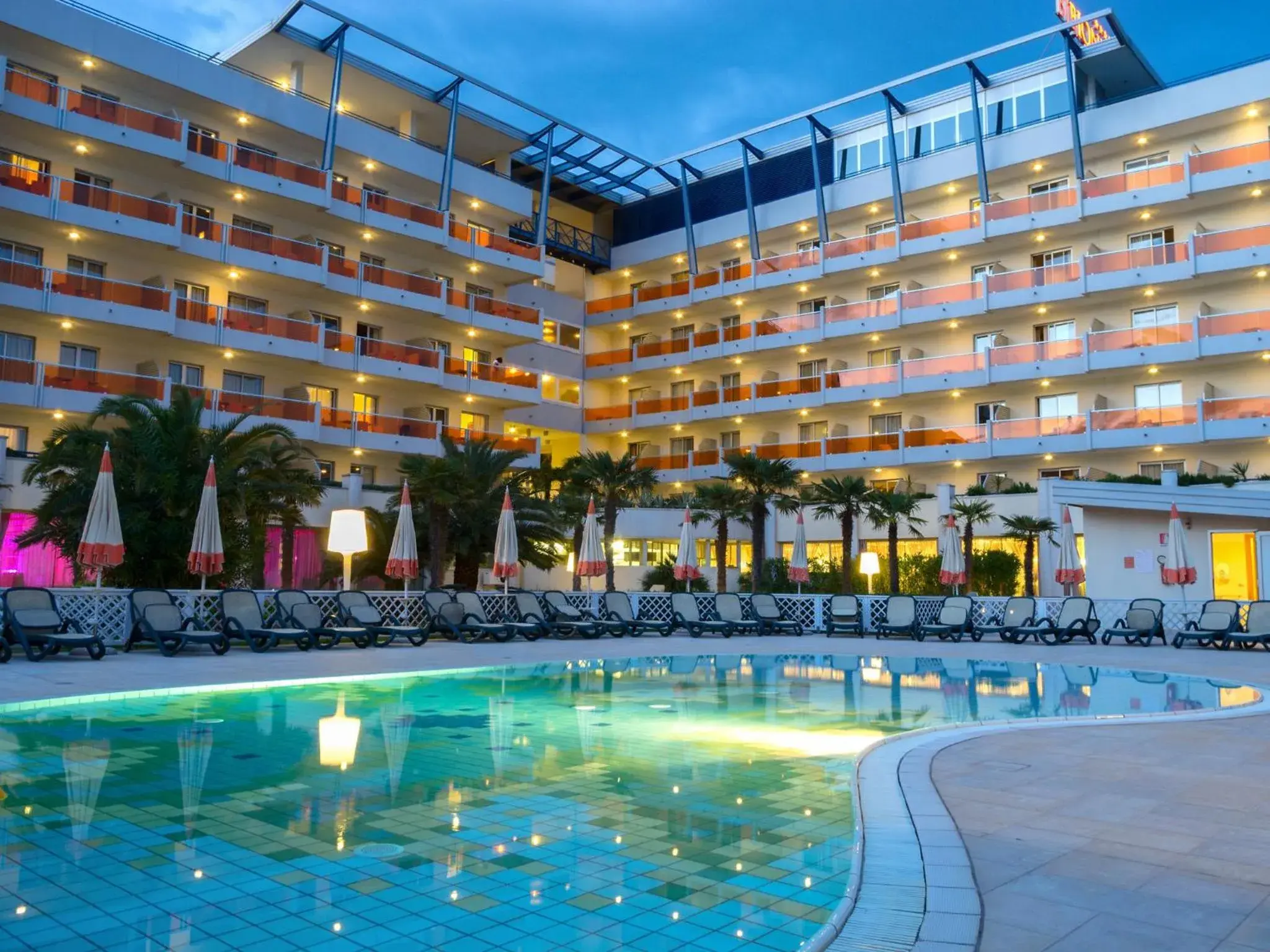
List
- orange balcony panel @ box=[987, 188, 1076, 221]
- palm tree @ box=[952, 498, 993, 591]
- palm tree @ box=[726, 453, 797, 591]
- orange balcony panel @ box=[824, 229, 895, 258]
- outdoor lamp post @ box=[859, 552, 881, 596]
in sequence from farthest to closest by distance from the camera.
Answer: orange balcony panel @ box=[824, 229, 895, 258] < orange balcony panel @ box=[987, 188, 1076, 221] < palm tree @ box=[952, 498, 993, 591] < palm tree @ box=[726, 453, 797, 591] < outdoor lamp post @ box=[859, 552, 881, 596]

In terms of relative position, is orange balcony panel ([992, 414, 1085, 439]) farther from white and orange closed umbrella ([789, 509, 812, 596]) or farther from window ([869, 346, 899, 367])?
white and orange closed umbrella ([789, 509, 812, 596])

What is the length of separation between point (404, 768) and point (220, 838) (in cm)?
216

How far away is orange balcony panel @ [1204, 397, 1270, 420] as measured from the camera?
1189 inches

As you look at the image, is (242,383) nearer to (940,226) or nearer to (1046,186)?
(940,226)

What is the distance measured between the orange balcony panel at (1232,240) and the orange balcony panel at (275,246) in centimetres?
2937

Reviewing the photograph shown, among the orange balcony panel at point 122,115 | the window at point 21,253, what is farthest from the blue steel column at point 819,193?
the window at point 21,253

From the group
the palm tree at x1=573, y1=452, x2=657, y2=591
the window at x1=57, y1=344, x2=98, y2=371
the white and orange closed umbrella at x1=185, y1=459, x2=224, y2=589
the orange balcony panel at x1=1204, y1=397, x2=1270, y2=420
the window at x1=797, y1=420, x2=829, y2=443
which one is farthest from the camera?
the window at x1=797, y1=420, x2=829, y2=443

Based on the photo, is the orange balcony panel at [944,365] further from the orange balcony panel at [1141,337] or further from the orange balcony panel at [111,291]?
the orange balcony panel at [111,291]

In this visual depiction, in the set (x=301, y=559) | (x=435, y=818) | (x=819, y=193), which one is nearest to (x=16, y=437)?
(x=301, y=559)

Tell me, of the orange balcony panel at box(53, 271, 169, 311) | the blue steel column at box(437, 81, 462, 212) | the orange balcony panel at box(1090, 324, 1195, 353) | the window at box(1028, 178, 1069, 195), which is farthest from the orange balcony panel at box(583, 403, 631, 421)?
the orange balcony panel at box(53, 271, 169, 311)

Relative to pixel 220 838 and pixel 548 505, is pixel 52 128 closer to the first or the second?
pixel 548 505

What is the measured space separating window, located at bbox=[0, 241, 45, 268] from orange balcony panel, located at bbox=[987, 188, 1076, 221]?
31502mm

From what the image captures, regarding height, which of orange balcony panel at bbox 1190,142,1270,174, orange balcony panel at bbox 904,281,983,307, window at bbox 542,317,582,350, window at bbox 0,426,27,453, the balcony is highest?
orange balcony panel at bbox 1190,142,1270,174

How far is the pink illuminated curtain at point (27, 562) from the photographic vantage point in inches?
1052
